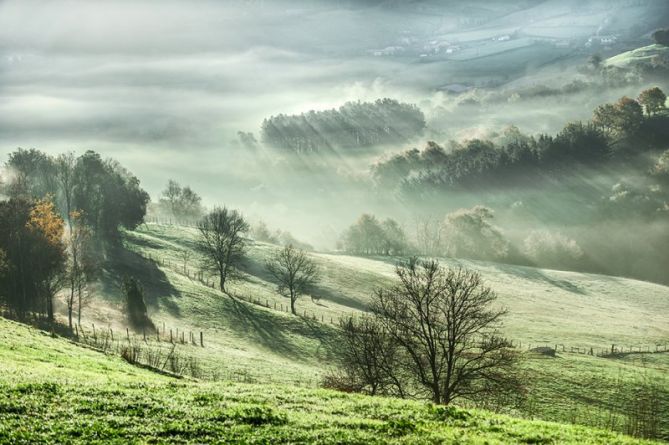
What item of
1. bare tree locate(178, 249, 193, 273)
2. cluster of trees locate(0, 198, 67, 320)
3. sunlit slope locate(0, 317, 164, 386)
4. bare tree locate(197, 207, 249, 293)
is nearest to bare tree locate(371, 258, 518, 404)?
sunlit slope locate(0, 317, 164, 386)

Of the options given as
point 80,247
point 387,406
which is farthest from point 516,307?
point 387,406

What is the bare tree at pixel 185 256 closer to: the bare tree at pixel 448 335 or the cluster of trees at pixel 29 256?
the cluster of trees at pixel 29 256

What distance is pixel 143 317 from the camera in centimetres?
8088

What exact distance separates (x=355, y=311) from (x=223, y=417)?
89.8 metres

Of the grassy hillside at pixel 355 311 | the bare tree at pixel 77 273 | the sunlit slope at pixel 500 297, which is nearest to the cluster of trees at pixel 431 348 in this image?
the grassy hillside at pixel 355 311

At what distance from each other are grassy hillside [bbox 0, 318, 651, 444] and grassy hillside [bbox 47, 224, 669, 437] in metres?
18.2

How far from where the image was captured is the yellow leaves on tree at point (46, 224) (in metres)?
84.4

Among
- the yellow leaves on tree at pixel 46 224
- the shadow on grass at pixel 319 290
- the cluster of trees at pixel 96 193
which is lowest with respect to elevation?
the shadow on grass at pixel 319 290

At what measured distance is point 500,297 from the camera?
135875mm

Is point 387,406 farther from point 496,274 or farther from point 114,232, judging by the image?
point 496,274

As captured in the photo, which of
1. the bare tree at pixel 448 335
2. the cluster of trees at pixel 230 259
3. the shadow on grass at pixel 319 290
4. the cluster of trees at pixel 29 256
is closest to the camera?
the bare tree at pixel 448 335

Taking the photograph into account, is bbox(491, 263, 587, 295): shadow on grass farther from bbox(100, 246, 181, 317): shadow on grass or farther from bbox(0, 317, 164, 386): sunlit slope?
bbox(0, 317, 164, 386): sunlit slope

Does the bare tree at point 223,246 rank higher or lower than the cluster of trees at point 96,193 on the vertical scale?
lower

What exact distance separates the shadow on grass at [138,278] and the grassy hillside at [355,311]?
21cm
